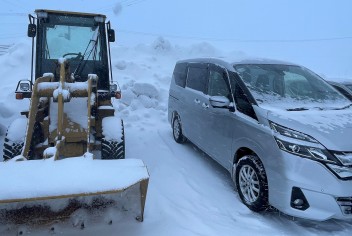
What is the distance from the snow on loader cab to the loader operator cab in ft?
0.05

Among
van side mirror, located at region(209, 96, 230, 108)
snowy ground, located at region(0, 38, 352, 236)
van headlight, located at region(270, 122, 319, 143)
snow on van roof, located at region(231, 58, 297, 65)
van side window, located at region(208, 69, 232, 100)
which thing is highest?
snow on van roof, located at region(231, 58, 297, 65)

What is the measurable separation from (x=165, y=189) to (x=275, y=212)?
1.59 meters

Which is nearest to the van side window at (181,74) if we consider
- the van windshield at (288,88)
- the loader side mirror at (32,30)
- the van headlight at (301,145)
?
the van windshield at (288,88)

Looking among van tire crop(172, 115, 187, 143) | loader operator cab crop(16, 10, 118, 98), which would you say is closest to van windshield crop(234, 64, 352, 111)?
van tire crop(172, 115, 187, 143)

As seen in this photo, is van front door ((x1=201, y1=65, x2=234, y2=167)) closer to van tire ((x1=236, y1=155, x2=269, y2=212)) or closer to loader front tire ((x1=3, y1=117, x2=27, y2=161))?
van tire ((x1=236, y1=155, x2=269, y2=212))

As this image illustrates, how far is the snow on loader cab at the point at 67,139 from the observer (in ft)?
8.81

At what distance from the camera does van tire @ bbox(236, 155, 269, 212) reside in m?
3.69

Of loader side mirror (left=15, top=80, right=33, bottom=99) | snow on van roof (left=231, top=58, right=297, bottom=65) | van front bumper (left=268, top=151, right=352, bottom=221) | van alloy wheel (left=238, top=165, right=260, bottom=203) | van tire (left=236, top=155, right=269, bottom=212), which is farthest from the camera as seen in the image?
loader side mirror (left=15, top=80, right=33, bottom=99)

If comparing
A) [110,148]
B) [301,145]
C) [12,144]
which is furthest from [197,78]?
[12,144]

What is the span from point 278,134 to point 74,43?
4.08 meters

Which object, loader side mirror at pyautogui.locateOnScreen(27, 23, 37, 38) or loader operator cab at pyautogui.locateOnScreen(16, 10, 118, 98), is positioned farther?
loader operator cab at pyautogui.locateOnScreen(16, 10, 118, 98)

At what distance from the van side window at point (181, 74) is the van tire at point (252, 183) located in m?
2.92

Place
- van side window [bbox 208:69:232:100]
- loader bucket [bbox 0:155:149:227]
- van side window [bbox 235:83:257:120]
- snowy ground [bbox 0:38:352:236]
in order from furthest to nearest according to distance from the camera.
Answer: van side window [bbox 208:69:232:100] < van side window [bbox 235:83:257:120] < snowy ground [bbox 0:38:352:236] < loader bucket [bbox 0:155:149:227]

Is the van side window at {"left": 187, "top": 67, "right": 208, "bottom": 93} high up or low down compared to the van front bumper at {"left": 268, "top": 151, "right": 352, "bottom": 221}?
up
